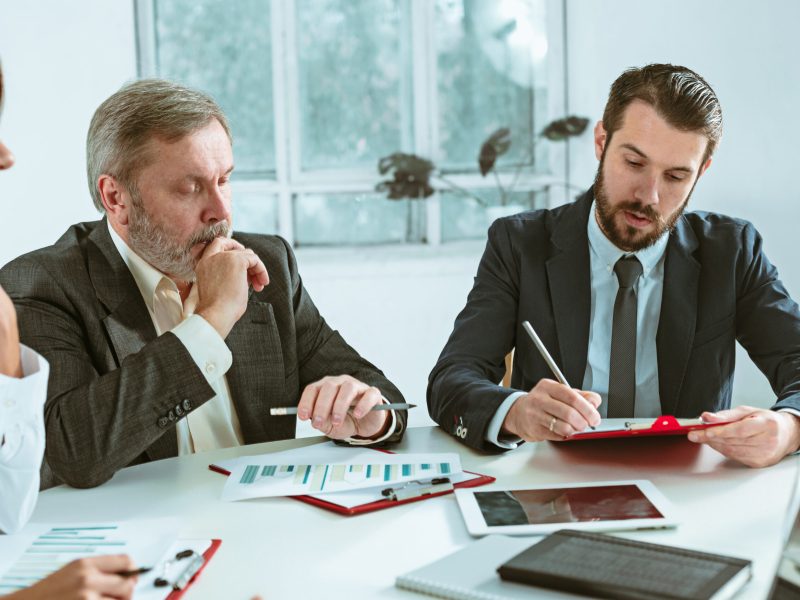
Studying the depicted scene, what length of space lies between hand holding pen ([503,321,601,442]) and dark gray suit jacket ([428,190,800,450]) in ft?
1.10

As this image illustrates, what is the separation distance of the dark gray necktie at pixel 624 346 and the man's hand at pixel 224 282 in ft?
2.54

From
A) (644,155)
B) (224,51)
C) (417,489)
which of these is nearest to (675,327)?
(644,155)

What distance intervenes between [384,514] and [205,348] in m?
0.44

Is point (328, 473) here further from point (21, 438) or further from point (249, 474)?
point (21, 438)

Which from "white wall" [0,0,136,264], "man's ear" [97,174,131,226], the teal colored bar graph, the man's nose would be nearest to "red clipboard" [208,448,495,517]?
the teal colored bar graph

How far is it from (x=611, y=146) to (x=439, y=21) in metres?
2.32

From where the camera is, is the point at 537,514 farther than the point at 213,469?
No

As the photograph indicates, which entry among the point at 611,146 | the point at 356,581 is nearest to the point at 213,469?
the point at 356,581

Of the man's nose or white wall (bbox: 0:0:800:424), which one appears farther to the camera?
white wall (bbox: 0:0:800:424)

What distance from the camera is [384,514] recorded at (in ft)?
4.10

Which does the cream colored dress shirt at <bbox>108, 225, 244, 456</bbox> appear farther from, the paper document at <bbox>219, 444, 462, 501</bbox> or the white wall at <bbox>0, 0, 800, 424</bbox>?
the white wall at <bbox>0, 0, 800, 424</bbox>

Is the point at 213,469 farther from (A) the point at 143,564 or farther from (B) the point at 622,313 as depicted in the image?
(B) the point at 622,313

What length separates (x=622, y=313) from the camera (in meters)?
1.96

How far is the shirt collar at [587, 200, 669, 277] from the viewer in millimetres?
2002
